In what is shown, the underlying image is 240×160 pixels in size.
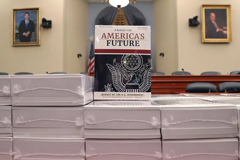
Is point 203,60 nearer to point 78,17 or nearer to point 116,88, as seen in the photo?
point 78,17

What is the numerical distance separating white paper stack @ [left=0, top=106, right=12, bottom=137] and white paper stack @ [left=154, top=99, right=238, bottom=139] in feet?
1.76

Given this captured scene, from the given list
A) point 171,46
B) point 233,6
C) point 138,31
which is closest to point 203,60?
point 171,46

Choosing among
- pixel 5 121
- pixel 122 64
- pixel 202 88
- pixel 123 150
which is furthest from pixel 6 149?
pixel 202 88

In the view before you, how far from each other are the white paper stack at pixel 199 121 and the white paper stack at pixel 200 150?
19 millimetres

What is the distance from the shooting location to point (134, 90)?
84 centimetres

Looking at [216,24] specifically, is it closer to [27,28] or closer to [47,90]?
[27,28]

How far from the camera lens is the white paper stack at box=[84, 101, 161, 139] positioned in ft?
2.16

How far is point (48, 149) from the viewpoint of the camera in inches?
26.6

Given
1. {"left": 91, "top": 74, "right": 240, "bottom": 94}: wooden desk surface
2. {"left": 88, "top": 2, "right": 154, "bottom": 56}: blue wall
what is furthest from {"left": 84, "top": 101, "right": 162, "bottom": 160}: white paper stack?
{"left": 88, "top": 2, "right": 154, "bottom": 56}: blue wall

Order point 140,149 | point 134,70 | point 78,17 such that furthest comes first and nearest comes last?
point 78,17, point 134,70, point 140,149

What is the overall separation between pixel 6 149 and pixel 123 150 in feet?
1.34

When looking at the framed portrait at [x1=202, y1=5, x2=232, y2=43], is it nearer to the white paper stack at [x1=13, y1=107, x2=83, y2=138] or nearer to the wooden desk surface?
the wooden desk surface

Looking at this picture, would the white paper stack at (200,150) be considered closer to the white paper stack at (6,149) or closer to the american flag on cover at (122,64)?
the american flag on cover at (122,64)

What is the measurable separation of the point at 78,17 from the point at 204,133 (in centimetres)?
775
